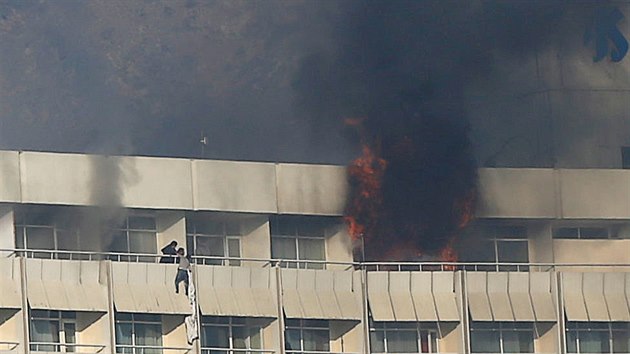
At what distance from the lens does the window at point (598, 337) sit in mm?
68000

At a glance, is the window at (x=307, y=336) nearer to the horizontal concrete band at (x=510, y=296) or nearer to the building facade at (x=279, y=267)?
the building facade at (x=279, y=267)

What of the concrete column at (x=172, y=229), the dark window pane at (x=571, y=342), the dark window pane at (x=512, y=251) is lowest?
the dark window pane at (x=571, y=342)

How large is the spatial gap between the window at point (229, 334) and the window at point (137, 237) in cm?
324

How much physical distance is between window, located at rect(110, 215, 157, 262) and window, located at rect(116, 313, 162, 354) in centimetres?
255

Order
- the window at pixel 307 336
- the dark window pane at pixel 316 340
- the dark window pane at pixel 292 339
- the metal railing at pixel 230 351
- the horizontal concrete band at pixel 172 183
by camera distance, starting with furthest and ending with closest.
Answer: the dark window pane at pixel 316 340 < the window at pixel 307 336 < the dark window pane at pixel 292 339 < the metal railing at pixel 230 351 < the horizontal concrete band at pixel 172 183

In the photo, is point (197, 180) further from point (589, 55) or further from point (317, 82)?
point (589, 55)

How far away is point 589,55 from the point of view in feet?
257

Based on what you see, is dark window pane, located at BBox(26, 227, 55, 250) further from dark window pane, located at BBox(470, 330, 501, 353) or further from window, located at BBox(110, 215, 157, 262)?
dark window pane, located at BBox(470, 330, 501, 353)

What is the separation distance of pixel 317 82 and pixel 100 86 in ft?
235

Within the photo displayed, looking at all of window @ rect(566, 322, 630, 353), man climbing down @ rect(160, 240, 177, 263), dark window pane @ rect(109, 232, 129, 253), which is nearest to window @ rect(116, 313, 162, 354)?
man climbing down @ rect(160, 240, 177, 263)

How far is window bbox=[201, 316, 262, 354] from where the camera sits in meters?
61.8

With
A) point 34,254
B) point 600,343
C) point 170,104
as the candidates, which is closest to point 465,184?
point 600,343

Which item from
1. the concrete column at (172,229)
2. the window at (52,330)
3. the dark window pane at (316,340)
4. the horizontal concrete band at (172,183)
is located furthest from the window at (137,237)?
the dark window pane at (316,340)

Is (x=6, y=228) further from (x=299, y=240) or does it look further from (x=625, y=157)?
(x=625, y=157)
